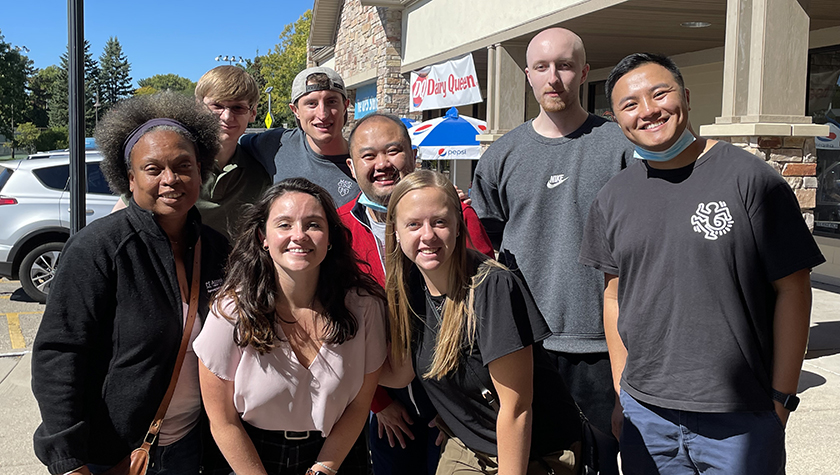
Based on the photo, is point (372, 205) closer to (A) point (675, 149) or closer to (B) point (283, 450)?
(B) point (283, 450)

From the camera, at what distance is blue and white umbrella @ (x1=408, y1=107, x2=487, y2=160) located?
1130 cm

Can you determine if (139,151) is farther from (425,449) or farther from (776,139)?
(776,139)

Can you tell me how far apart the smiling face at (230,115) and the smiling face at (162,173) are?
1141 mm

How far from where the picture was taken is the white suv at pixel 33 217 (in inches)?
323

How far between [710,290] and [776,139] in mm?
4488

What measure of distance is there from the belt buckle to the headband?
105cm

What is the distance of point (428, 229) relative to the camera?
223 centimetres

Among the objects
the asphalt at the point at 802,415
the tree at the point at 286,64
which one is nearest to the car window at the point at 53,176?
the asphalt at the point at 802,415

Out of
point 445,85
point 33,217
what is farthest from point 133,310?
point 445,85

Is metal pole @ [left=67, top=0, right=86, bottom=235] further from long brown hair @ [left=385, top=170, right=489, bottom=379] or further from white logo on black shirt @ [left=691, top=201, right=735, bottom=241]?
white logo on black shirt @ [left=691, top=201, right=735, bottom=241]

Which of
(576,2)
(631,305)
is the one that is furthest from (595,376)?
(576,2)

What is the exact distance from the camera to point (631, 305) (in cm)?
223

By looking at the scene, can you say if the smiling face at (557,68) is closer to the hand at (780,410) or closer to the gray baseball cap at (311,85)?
the gray baseball cap at (311,85)

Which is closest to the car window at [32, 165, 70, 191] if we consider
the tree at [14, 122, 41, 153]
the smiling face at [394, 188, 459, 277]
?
the smiling face at [394, 188, 459, 277]
